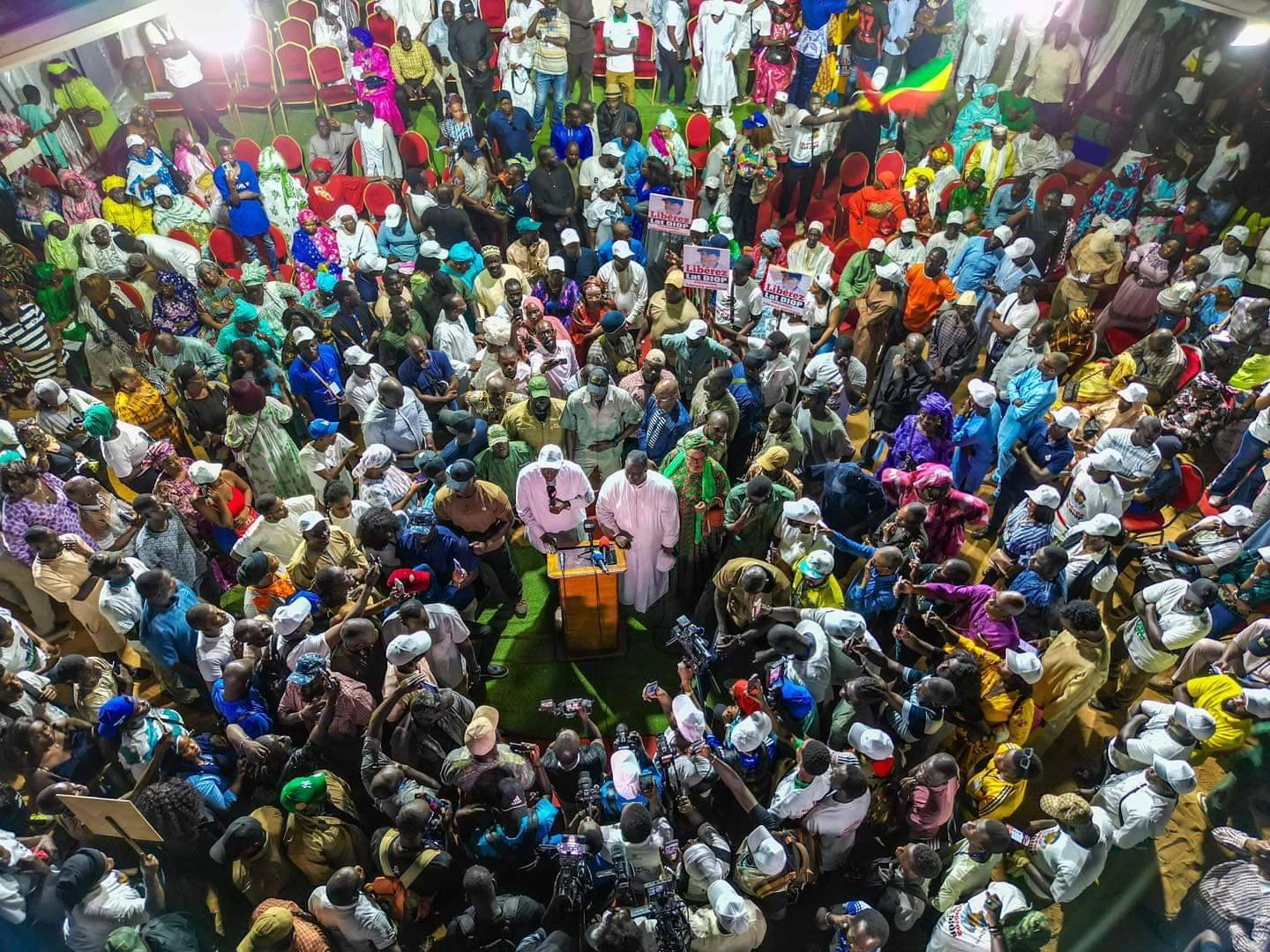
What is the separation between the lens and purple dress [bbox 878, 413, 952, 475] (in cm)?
672

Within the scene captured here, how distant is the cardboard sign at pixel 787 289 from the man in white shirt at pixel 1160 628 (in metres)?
3.76

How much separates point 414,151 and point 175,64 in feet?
13.7

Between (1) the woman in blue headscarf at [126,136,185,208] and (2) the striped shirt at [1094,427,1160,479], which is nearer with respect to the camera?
(2) the striped shirt at [1094,427,1160,479]

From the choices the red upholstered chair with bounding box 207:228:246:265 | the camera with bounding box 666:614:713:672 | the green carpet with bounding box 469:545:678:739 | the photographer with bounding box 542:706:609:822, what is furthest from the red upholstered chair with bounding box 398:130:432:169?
the photographer with bounding box 542:706:609:822

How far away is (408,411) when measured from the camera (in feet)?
22.6

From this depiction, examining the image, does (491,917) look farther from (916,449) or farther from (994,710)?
(916,449)

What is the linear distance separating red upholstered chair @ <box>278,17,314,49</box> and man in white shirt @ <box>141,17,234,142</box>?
1.39 m

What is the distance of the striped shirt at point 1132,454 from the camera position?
6.50 metres

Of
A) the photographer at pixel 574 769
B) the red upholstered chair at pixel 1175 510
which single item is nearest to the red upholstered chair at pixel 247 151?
the photographer at pixel 574 769

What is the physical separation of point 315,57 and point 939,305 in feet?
34.0

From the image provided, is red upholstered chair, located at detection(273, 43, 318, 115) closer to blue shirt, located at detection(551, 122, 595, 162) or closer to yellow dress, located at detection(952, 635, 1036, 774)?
blue shirt, located at detection(551, 122, 595, 162)

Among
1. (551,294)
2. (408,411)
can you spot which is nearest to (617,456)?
(408,411)

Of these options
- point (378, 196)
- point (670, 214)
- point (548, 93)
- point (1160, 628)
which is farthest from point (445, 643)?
point (548, 93)

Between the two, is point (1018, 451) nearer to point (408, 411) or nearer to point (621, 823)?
point (621, 823)
